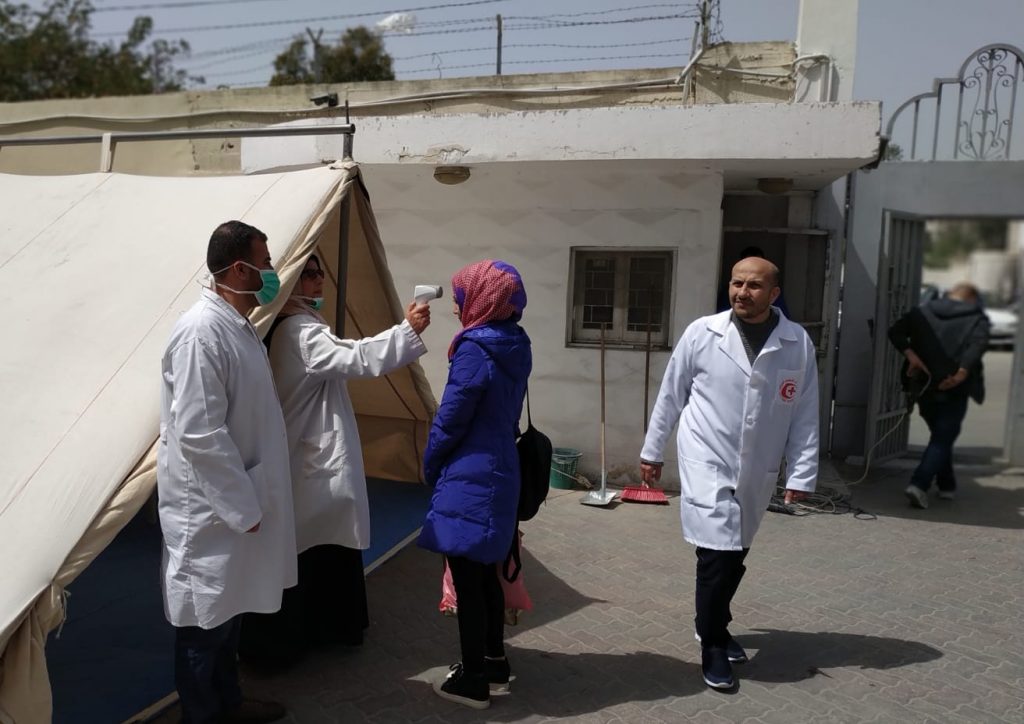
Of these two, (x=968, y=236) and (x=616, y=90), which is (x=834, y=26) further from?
(x=968, y=236)

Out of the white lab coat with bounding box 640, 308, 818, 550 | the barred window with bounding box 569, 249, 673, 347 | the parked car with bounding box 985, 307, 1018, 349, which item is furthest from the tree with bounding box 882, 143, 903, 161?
the parked car with bounding box 985, 307, 1018, 349

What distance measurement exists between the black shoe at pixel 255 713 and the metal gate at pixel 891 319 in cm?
588

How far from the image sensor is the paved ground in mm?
3361

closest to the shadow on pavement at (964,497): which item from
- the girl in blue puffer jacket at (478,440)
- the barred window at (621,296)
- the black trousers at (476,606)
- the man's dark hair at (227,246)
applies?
the barred window at (621,296)

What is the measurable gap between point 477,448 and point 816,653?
2080 millimetres

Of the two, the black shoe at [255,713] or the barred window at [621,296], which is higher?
the barred window at [621,296]

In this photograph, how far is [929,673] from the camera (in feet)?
12.1

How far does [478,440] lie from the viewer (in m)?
3.08

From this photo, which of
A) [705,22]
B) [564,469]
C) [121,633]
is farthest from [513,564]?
[705,22]

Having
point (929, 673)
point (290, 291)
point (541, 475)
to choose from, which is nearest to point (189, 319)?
point (290, 291)

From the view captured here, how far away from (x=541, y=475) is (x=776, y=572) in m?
2.39

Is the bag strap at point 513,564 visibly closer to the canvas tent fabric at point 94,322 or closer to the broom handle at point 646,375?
the canvas tent fabric at point 94,322

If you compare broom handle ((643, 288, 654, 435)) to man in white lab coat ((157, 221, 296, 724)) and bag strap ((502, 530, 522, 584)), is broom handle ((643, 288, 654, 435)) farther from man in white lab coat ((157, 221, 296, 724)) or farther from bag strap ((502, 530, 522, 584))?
man in white lab coat ((157, 221, 296, 724))

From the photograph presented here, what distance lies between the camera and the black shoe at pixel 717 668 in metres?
3.46
